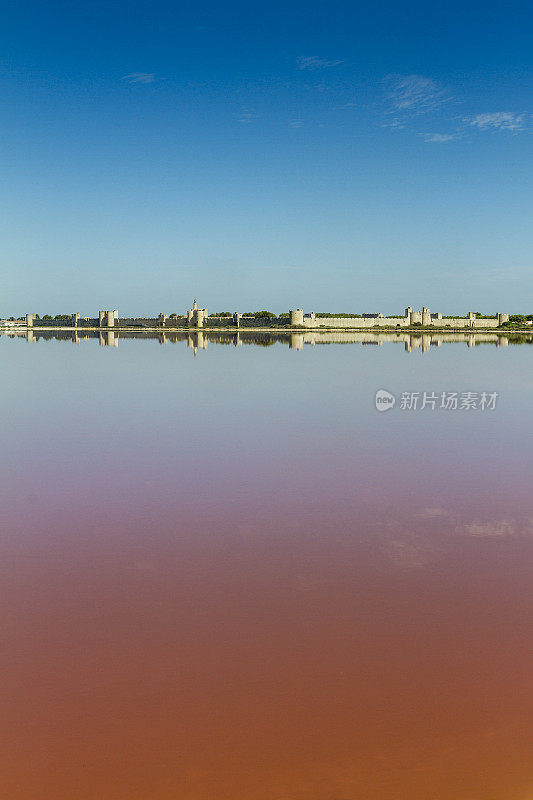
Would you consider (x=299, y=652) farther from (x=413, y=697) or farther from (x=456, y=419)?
(x=456, y=419)

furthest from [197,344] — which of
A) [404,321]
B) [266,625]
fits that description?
[404,321]

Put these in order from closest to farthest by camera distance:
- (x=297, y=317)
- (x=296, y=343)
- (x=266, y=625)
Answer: (x=266, y=625) < (x=296, y=343) < (x=297, y=317)

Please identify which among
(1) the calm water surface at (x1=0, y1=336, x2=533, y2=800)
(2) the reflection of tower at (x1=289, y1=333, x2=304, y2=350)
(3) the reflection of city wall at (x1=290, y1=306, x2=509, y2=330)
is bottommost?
(1) the calm water surface at (x1=0, y1=336, x2=533, y2=800)

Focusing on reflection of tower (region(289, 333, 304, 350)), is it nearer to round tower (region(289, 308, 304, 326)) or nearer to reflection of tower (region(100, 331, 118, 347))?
reflection of tower (region(100, 331, 118, 347))

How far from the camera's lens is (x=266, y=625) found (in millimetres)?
5801

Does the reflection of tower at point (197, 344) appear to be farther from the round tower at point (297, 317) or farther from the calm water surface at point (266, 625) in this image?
the round tower at point (297, 317)

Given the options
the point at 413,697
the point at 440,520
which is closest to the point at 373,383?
the point at 440,520

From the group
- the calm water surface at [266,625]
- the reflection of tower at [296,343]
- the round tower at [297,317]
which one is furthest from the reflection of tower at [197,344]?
the round tower at [297,317]

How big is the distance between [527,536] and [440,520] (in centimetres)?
127

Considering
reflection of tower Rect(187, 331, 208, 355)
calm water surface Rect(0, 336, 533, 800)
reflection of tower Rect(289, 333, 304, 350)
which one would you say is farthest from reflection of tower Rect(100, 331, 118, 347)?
calm water surface Rect(0, 336, 533, 800)

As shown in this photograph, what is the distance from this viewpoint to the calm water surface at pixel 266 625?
4141 millimetres

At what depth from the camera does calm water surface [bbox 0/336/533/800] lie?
4.14 metres

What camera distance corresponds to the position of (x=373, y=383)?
29.9 metres

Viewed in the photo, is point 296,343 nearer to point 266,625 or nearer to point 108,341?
point 108,341
